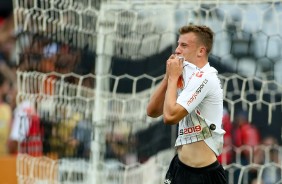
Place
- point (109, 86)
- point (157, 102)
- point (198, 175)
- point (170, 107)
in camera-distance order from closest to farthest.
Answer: point (170, 107), point (198, 175), point (157, 102), point (109, 86)

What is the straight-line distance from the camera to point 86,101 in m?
6.32

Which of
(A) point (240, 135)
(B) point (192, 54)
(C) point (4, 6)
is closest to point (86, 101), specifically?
(A) point (240, 135)

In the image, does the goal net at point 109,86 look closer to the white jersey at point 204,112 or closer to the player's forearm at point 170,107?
the white jersey at point 204,112

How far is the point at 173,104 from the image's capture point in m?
4.23

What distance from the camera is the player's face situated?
4.46m

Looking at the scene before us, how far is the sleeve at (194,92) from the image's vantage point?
428cm

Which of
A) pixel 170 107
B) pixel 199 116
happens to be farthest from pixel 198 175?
pixel 170 107

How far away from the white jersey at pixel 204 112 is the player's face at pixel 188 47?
0.05 meters

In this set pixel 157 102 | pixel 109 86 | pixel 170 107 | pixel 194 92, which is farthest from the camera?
pixel 109 86

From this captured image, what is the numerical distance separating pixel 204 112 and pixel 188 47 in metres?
0.39

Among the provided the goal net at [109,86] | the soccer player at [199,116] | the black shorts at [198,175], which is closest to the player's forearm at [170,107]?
the soccer player at [199,116]

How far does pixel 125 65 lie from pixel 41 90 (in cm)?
74

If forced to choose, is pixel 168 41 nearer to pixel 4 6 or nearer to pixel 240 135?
pixel 240 135

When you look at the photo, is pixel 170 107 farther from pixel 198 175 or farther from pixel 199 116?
pixel 198 175
